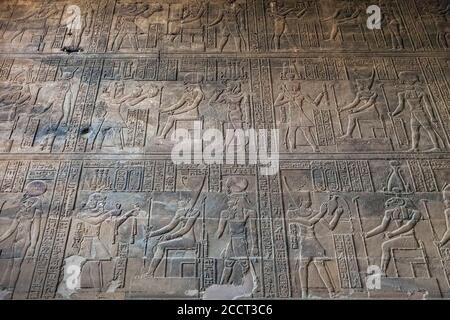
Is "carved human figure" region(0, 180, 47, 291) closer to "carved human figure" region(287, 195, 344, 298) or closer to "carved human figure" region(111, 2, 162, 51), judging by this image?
"carved human figure" region(111, 2, 162, 51)

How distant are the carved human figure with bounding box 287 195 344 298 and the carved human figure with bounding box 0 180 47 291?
101 inches

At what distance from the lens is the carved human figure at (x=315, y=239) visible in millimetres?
5098

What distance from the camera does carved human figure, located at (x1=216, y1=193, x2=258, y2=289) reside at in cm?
516

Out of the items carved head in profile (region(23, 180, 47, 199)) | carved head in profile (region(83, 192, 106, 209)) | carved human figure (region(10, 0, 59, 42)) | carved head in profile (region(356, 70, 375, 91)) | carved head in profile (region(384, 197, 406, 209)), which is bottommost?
carved head in profile (region(384, 197, 406, 209))

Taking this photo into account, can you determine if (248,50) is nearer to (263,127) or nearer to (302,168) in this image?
(263,127)

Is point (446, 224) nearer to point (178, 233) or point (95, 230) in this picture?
point (178, 233)

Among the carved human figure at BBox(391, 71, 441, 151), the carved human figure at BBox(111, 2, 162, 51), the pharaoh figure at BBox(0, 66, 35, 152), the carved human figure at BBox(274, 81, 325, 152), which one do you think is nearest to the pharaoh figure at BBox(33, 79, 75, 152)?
the pharaoh figure at BBox(0, 66, 35, 152)

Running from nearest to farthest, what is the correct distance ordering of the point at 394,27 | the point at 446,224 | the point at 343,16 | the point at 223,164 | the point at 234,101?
1. the point at 446,224
2. the point at 223,164
3. the point at 234,101
4. the point at 394,27
5. the point at 343,16

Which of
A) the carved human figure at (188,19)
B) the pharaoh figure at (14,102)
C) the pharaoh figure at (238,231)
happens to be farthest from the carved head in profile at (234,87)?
the pharaoh figure at (14,102)

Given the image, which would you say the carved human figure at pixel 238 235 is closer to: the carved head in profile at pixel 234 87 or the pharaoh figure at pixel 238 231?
the pharaoh figure at pixel 238 231

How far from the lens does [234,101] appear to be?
6.59 meters

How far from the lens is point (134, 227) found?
5.42 meters

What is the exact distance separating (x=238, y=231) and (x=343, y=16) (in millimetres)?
3885

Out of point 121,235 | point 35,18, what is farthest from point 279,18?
point 121,235
